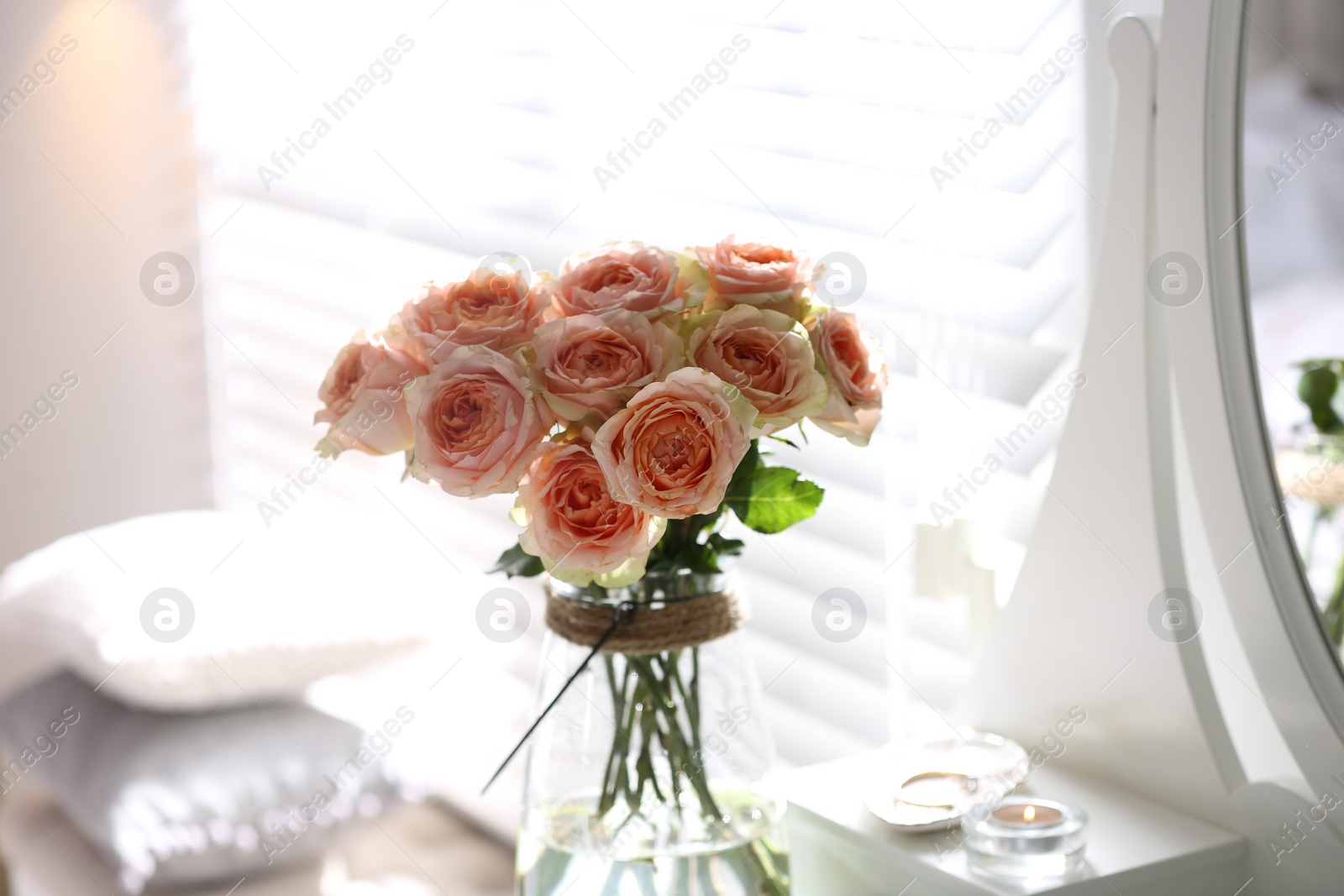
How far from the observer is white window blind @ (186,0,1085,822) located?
3.15ft

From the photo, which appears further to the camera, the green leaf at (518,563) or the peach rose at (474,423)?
the green leaf at (518,563)

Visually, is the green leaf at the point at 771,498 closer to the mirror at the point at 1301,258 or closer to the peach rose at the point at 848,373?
the peach rose at the point at 848,373

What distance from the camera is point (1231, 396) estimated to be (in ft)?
2.31

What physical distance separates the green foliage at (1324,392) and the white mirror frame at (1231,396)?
0.10 feet

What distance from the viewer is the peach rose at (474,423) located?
63cm

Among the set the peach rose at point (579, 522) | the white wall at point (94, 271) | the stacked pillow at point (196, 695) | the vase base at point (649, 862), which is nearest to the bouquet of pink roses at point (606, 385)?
the peach rose at point (579, 522)

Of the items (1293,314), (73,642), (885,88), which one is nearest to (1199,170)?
(1293,314)

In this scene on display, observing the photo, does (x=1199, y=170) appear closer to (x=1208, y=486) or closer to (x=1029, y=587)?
(x=1208, y=486)

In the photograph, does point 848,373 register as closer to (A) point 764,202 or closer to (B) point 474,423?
(B) point 474,423

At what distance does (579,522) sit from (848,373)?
0.57 feet

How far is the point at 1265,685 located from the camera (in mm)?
708

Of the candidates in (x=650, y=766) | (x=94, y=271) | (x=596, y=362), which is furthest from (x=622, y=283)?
(x=94, y=271)

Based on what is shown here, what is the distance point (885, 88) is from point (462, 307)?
0.49m

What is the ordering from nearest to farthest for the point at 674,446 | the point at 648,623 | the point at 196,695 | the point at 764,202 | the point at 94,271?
the point at 674,446 < the point at 648,623 < the point at 764,202 < the point at 196,695 < the point at 94,271
